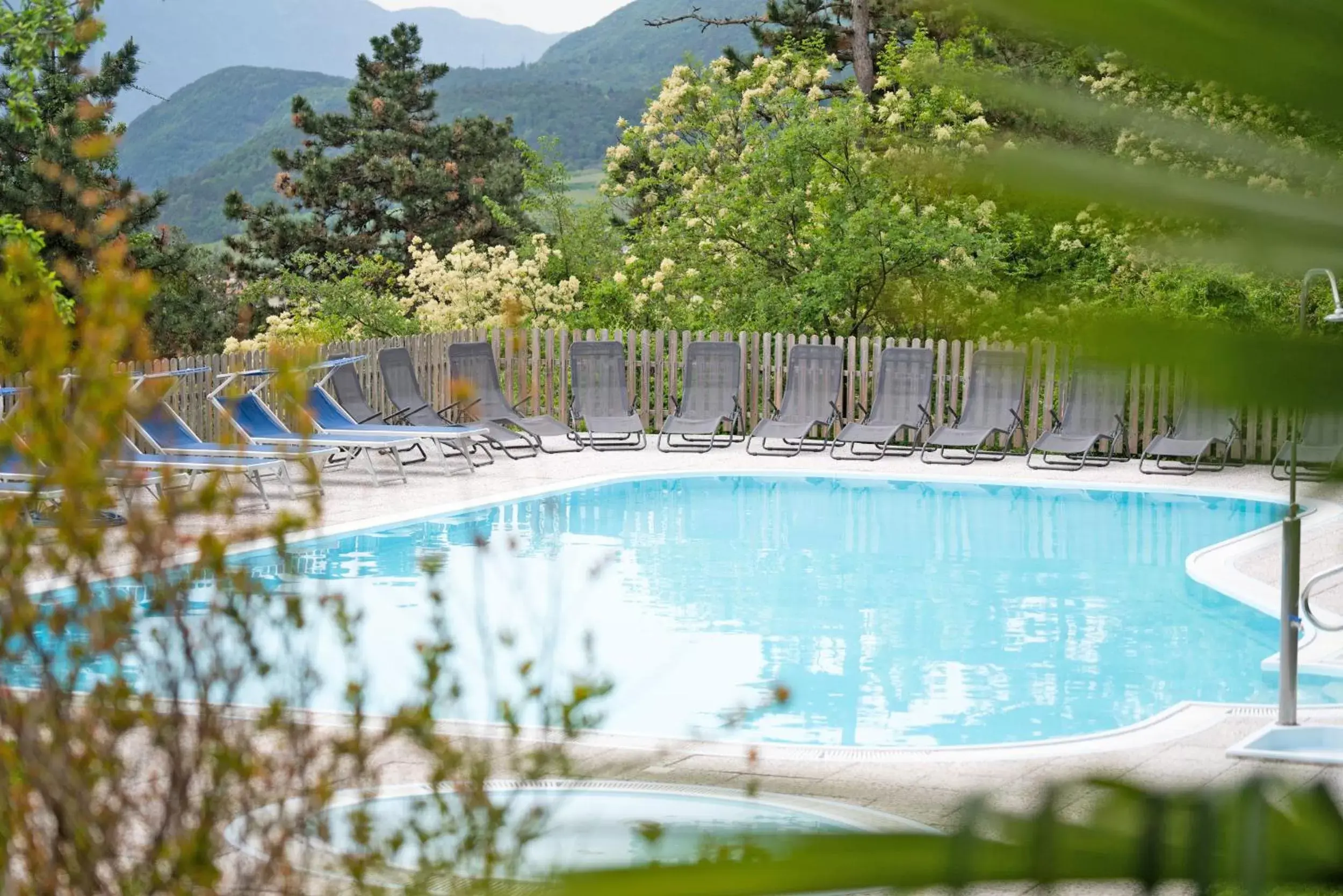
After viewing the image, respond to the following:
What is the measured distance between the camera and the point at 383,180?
39938 mm

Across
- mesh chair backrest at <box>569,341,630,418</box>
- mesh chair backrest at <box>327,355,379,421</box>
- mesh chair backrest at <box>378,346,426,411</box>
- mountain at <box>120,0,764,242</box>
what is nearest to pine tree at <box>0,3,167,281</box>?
mesh chair backrest at <box>378,346,426,411</box>

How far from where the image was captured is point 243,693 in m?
8.56

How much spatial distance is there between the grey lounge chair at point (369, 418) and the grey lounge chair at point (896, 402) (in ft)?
12.1

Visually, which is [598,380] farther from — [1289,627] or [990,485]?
[1289,627]

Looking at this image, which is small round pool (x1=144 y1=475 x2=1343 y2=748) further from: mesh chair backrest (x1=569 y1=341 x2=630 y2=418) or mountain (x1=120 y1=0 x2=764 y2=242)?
mountain (x1=120 y1=0 x2=764 y2=242)

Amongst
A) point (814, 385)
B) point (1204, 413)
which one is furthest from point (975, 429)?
point (1204, 413)

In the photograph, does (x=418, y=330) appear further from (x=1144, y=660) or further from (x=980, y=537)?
(x=1144, y=660)

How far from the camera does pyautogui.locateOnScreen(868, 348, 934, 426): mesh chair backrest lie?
17000 mm

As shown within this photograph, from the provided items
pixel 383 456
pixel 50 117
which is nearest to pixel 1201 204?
pixel 383 456

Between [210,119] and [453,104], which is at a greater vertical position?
[210,119]

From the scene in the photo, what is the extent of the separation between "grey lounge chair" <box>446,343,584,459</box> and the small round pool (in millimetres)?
1817

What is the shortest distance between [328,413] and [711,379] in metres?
4.27

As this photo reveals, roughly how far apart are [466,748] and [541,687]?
0.17 m

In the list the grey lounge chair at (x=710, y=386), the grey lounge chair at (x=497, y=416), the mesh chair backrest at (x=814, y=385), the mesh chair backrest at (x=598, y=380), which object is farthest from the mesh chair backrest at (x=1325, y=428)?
the mesh chair backrest at (x=598, y=380)
